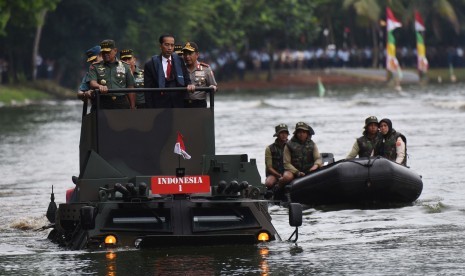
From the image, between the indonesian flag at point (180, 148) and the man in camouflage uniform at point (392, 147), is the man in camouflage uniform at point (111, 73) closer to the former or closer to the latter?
the indonesian flag at point (180, 148)

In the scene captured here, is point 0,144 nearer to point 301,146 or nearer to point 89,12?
point 301,146

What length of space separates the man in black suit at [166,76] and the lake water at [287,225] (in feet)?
6.67

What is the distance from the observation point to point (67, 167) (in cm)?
3722

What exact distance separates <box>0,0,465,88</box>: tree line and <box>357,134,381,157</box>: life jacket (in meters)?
40.9

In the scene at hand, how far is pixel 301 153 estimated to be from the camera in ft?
83.5

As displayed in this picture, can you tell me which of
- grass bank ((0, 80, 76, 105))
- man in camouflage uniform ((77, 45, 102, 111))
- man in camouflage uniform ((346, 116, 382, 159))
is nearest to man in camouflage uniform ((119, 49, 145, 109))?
man in camouflage uniform ((77, 45, 102, 111))

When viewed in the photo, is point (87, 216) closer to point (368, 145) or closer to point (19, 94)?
point (368, 145)

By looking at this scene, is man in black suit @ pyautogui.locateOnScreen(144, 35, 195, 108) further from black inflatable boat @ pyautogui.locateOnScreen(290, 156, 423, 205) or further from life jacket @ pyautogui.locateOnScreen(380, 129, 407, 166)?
life jacket @ pyautogui.locateOnScreen(380, 129, 407, 166)

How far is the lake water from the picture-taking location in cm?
1838

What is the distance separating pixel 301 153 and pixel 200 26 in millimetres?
72182

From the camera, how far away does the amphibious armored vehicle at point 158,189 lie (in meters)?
18.4

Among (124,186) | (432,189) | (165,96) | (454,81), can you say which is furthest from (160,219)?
(454,81)

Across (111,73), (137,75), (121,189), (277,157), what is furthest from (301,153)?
(121,189)

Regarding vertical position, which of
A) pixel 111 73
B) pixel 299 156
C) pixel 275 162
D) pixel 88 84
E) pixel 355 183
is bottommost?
pixel 355 183
